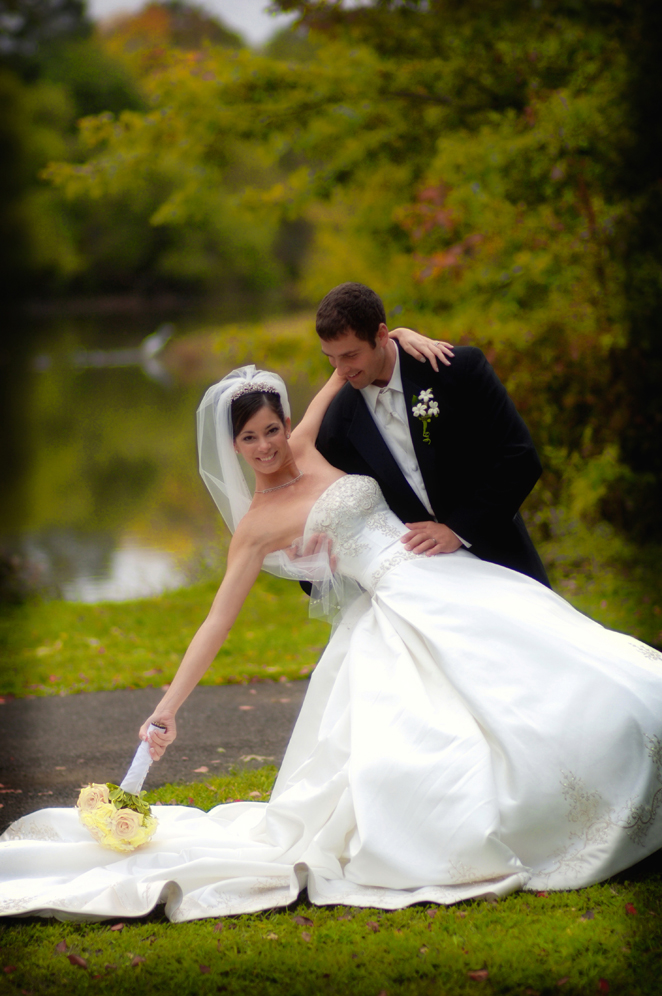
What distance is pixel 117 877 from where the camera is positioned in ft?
11.2

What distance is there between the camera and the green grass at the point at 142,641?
21.1 ft

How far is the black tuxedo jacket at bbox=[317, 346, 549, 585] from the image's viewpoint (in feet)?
12.2

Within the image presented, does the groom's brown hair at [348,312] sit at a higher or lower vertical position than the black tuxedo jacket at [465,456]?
higher

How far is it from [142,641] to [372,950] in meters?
4.94

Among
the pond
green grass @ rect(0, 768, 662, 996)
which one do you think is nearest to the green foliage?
green grass @ rect(0, 768, 662, 996)

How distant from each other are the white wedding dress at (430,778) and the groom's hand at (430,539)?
0.15 ft

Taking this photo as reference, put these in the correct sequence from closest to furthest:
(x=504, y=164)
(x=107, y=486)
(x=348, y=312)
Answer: (x=348, y=312)
(x=504, y=164)
(x=107, y=486)

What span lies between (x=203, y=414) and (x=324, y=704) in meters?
1.30

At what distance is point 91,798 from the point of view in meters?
3.59

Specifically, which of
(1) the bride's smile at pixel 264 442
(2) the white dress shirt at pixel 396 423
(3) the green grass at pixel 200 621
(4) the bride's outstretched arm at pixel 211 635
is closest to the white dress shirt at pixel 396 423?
(2) the white dress shirt at pixel 396 423

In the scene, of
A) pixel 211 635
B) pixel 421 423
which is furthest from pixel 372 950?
pixel 421 423

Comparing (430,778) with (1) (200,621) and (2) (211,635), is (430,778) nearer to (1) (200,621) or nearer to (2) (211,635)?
(2) (211,635)

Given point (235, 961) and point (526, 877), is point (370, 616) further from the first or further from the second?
point (235, 961)

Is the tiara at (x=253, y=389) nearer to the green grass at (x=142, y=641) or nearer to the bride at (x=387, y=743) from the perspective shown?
the bride at (x=387, y=743)
